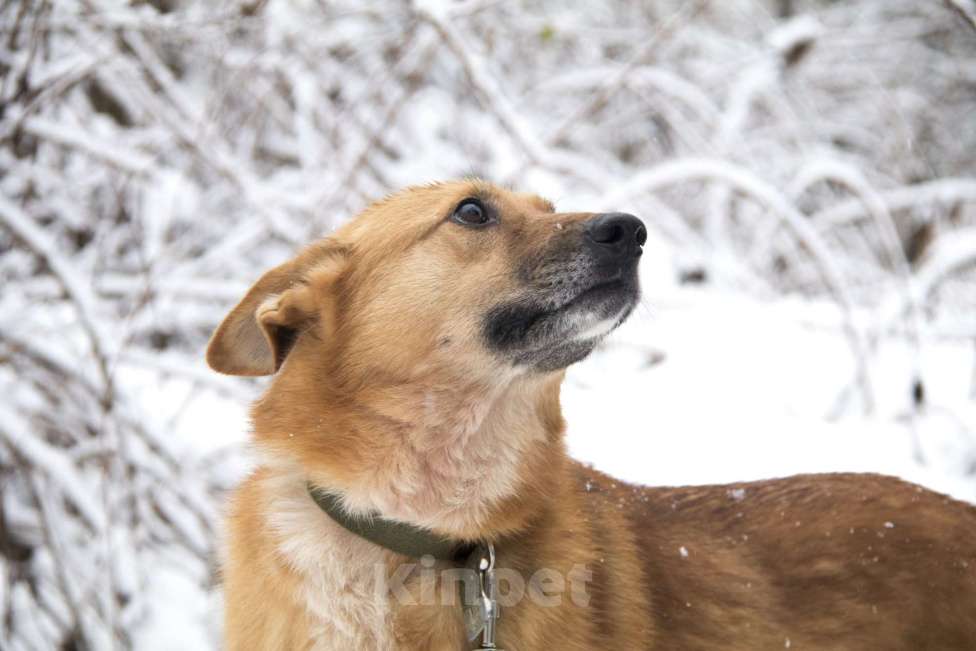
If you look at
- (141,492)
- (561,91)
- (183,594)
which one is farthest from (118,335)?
(561,91)

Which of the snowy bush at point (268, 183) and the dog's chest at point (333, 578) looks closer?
the dog's chest at point (333, 578)

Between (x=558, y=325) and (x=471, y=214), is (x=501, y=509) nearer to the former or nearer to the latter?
(x=558, y=325)

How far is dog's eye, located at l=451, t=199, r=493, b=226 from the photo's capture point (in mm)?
2178

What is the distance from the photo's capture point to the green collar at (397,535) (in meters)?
1.83

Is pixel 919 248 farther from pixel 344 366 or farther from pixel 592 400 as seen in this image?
pixel 344 366

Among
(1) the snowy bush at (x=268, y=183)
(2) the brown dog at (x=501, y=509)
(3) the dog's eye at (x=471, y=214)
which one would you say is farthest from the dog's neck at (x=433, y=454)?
(1) the snowy bush at (x=268, y=183)

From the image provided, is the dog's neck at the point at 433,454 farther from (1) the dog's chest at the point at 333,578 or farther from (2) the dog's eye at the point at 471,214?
(2) the dog's eye at the point at 471,214

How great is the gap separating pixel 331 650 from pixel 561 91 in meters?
5.89

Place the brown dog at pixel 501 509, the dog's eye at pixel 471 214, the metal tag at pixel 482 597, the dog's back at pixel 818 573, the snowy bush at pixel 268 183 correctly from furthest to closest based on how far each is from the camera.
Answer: the snowy bush at pixel 268 183 → the dog's eye at pixel 471 214 → the dog's back at pixel 818 573 → the brown dog at pixel 501 509 → the metal tag at pixel 482 597

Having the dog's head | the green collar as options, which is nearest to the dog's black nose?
the dog's head

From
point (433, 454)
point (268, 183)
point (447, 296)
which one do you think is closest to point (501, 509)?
point (433, 454)

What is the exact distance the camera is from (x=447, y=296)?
6.69 feet

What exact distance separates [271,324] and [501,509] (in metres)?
0.72

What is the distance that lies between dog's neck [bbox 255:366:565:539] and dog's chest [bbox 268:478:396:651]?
9cm
